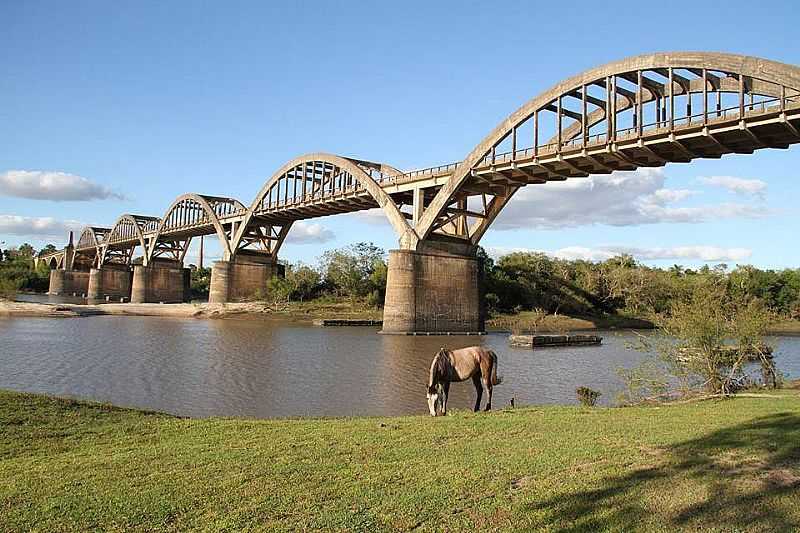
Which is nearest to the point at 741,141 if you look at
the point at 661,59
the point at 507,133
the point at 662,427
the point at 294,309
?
the point at 661,59

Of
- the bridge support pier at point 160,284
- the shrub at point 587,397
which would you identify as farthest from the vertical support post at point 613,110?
the bridge support pier at point 160,284

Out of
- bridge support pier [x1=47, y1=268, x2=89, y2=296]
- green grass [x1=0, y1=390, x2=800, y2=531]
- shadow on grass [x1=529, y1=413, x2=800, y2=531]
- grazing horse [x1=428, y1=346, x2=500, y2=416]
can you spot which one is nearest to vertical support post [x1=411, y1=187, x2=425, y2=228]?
grazing horse [x1=428, y1=346, x2=500, y2=416]

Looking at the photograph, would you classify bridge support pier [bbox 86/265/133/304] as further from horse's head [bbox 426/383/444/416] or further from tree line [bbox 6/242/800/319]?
horse's head [bbox 426/383/444/416]

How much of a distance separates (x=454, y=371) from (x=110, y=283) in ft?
474

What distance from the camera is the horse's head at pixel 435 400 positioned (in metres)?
14.6

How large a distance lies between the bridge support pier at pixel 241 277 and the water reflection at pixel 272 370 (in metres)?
38.4

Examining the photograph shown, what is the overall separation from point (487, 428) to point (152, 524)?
6.46m

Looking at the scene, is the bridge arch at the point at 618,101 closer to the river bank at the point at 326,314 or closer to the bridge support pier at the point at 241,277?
the river bank at the point at 326,314

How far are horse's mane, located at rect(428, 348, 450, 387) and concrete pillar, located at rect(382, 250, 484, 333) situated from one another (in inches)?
1469

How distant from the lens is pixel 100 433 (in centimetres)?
1193

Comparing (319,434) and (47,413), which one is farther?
(47,413)

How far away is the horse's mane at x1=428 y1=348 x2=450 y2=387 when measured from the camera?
14549mm

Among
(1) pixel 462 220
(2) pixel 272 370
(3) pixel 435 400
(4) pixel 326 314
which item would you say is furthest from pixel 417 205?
(3) pixel 435 400

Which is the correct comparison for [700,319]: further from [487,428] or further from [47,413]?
[47,413]
